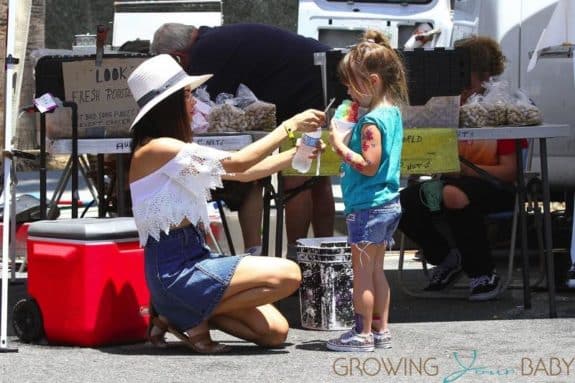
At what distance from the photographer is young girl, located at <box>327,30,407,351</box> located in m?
5.54

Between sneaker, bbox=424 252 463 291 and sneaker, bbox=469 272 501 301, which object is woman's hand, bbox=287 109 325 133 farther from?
sneaker, bbox=424 252 463 291

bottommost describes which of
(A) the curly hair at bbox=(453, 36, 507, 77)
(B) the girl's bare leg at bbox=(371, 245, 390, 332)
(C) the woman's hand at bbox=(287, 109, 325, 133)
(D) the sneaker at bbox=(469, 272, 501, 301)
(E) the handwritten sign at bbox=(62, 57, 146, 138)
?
(D) the sneaker at bbox=(469, 272, 501, 301)

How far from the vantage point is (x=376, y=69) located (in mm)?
5566

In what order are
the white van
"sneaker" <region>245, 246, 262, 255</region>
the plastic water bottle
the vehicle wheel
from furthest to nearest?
the white van → "sneaker" <region>245, 246, 262, 255</region> → the vehicle wheel → the plastic water bottle

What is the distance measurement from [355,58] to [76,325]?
64.7 inches

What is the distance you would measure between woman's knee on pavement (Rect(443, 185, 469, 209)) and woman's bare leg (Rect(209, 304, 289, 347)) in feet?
5.48

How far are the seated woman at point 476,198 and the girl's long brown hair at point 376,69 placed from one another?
1.26 meters

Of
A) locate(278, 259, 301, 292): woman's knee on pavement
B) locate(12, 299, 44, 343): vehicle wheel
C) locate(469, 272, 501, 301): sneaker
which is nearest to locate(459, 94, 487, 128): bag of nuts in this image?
locate(469, 272, 501, 301): sneaker

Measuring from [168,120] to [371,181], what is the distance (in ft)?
2.89

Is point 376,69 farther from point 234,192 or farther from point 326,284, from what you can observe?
point 234,192

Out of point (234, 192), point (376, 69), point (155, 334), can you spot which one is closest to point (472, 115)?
point (376, 69)

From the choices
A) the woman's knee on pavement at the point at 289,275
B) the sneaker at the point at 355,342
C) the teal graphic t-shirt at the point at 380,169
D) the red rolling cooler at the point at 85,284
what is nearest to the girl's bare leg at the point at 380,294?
the sneaker at the point at 355,342

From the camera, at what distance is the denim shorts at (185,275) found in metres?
5.45

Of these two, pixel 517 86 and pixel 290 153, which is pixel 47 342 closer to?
pixel 290 153
